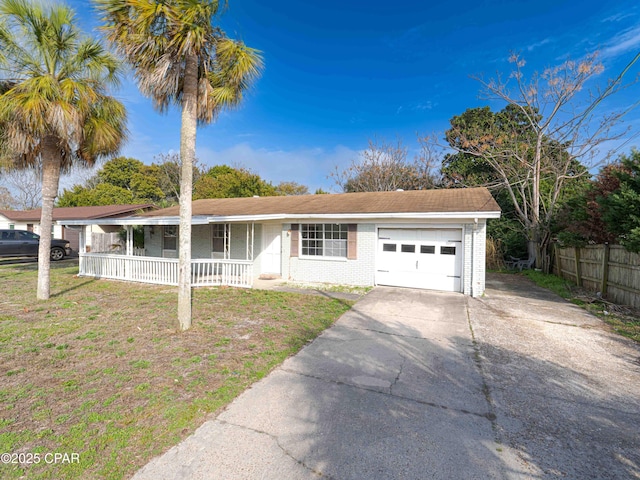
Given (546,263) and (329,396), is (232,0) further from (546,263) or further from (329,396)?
(546,263)

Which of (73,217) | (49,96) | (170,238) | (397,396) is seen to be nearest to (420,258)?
(397,396)

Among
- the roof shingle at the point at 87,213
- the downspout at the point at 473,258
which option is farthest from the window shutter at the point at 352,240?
the roof shingle at the point at 87,213

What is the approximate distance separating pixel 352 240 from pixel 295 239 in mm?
Answer: 2269

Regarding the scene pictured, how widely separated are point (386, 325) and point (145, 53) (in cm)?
673

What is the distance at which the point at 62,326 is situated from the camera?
5.68 metres

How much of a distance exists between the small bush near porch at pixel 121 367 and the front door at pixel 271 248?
3989 millimetres

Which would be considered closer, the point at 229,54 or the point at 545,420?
the point at 545,420

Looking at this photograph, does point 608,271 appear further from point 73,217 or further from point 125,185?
point 125,185

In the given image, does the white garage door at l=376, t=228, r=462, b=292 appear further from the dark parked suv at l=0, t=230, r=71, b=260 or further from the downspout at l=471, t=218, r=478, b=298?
the dark parked suv at l=0, t=230, r=71, b=260

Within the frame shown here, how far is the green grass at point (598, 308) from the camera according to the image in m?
5.93

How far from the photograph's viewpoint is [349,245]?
34.8 ft

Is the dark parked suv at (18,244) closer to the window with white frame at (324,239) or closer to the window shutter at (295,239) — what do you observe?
the window shutter at (295,239)

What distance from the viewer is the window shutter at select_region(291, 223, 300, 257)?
11434mm

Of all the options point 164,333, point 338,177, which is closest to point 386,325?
point 164,333
